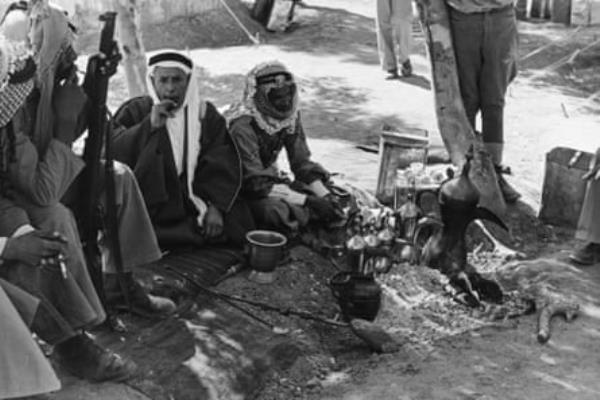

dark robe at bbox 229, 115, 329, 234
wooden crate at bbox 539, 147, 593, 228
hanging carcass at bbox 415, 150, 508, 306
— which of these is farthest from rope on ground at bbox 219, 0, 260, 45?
hanging carcass at bbox 415, 150, 508, 306

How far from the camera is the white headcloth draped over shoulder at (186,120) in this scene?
5574 mm

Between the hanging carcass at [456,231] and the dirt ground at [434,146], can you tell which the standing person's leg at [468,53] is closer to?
the dirt ground at [434,146]

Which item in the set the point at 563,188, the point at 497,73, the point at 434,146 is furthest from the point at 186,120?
the point at 434,146

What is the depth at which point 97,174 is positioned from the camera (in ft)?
15.0

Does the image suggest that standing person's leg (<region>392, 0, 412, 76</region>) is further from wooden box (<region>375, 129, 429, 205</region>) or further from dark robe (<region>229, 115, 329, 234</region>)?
dark robe (<region>229, 115, 329, 234</region>)

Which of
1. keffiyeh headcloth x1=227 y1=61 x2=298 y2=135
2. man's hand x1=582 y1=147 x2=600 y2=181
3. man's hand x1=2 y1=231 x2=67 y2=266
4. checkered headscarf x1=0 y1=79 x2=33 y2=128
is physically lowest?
man's hand x1=582 y1=147 x2=600 y2=181

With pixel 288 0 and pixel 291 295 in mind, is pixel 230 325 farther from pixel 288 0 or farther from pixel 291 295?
pixel 288 0

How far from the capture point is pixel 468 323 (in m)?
5.66

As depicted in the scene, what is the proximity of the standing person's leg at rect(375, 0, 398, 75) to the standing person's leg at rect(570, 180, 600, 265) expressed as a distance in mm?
5412

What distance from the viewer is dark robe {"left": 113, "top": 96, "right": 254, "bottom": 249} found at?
5527 mm

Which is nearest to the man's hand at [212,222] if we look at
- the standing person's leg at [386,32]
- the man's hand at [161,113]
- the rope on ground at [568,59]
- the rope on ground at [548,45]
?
the man's hand at [161,113]

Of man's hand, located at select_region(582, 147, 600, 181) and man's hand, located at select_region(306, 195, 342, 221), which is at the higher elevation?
man's hand, located at select_region(582, 147, 600, 181)

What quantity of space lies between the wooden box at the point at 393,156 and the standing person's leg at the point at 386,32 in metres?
4.67

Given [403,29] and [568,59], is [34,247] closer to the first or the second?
[403,29]
